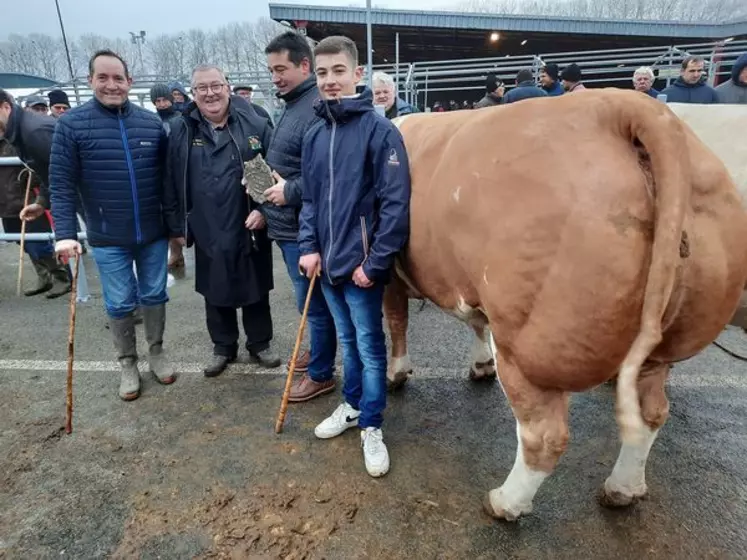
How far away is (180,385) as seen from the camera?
366 cm

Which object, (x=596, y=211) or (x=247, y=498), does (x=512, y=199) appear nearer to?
(x=596, y=211)

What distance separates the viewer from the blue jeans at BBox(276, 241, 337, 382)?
3.24 m

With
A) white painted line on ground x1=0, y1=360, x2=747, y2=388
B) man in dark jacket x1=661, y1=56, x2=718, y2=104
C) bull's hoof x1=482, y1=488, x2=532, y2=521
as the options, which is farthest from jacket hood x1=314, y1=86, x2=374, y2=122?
man in dark jacket x1=661, y1=56, x2=718, y2=104

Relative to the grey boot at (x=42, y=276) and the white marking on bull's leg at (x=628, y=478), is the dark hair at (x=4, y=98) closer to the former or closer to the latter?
the grey boot at (x=42, y=276)

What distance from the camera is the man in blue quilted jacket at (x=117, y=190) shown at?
10.2ft

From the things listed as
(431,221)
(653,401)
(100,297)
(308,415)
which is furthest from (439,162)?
(100,297)

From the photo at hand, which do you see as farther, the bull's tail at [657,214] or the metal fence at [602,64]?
the metal fence at [602,64]

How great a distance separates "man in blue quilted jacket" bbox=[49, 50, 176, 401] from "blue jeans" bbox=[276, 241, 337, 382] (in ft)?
3.16

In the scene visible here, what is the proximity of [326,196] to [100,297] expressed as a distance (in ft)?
13.6

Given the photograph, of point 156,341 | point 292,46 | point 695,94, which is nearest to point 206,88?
point 292,46

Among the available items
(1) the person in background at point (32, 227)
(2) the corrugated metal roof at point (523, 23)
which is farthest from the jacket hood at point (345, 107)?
(2) the corrugated metal roof at point (523, 23)

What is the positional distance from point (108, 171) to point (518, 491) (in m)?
3.02

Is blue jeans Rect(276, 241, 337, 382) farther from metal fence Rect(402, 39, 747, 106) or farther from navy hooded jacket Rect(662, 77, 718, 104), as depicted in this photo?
metal fence Rect(402, 39, 747, 106)

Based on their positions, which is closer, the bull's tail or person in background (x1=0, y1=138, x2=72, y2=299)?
the bull's tail
